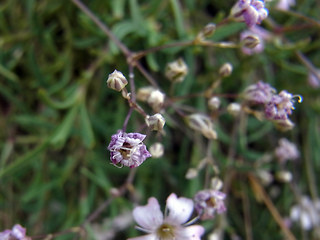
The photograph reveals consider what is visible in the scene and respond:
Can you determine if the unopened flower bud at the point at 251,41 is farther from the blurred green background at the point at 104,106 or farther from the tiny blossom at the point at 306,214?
the tiny blossom at the point at 306,214

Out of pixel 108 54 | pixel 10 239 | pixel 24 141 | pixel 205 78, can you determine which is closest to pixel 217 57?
pixel 205 78

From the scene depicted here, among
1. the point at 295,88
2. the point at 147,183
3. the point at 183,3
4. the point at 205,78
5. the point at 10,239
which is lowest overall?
the point at 147,183

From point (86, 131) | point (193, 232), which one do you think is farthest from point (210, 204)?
point (86, 131)

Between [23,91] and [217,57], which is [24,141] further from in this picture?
[217,57]

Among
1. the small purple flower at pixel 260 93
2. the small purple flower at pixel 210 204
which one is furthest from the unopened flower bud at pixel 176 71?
the small purple flower at pixel 210 204

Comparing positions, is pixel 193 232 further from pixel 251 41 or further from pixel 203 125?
pixel 251 41

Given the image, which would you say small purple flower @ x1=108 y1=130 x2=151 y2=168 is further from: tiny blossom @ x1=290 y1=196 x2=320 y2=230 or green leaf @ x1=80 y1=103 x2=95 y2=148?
tiny blossom @ x1=290 y1=196 x2=320 y2=230
